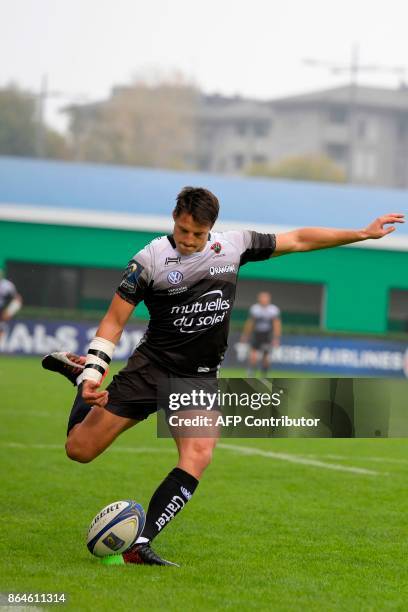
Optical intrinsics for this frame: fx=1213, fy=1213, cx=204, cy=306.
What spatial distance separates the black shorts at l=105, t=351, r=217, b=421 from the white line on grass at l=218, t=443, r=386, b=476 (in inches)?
206

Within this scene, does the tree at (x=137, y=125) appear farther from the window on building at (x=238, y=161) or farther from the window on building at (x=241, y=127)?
the window on building at (x=238, y=161)

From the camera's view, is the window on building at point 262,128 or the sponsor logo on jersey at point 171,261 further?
the window on building at point 262,128

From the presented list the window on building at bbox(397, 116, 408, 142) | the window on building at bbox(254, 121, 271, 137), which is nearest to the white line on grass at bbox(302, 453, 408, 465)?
the window on building at bbox(397, 116, 408, 142)

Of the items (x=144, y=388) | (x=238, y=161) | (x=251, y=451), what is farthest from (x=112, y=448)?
(x=238, y=161)

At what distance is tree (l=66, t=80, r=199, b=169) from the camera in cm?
9694

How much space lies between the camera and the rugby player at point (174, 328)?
6.94m

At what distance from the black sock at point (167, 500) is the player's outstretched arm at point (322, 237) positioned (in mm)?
1453

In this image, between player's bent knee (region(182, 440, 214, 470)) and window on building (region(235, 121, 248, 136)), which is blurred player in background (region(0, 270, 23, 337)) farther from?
window on building (region(235, 121, 248, 136))

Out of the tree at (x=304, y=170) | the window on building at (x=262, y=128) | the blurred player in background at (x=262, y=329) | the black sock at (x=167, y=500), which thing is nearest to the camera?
the black sock at (x=167, y=500)

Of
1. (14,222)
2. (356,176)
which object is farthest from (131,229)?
(356,176)

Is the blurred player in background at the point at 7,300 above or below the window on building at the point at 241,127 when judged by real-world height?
below

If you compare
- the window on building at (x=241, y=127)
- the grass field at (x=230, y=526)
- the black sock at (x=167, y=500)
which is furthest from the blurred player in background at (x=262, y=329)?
the window on building at (x=241, y=127)

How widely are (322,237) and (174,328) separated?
3.51 ft

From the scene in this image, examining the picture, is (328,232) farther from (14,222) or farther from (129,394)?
(14,222)
